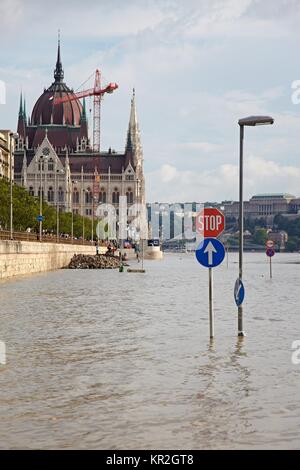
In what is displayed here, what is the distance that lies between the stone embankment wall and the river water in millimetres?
34058

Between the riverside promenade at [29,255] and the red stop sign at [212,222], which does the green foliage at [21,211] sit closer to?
the riverside promenade at [29,255]

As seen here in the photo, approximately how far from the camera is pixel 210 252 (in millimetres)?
20078

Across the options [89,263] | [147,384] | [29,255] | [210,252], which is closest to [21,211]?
[89,263]

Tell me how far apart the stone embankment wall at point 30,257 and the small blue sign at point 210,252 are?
4089 centimetres

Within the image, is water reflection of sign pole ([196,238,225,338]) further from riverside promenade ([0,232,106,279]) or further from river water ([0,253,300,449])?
riverside promenade ([0,232,106,279])

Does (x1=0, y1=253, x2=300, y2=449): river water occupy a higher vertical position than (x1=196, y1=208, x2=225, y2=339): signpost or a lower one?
lower

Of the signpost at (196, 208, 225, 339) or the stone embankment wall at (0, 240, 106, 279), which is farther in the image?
the stone embankment wall at (0, 240, 106, 279)

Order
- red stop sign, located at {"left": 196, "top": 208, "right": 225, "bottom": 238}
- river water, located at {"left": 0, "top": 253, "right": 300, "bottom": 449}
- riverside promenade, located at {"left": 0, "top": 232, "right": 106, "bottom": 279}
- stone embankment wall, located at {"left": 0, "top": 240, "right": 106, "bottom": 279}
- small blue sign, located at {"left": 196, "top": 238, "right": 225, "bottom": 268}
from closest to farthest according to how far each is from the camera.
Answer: river water, located at {"left": 0, "top": 253, "right": 300, "bottom": 449} → red stop sign, located at {"left": 196, "top": 208, "right": 225, "bottom": 238} → small blue sign, located at {"left": 196, "top": 238, "right": 225, "bottom": 268} → stone embankment wall, located at {"left": 0, "top": 240, "right": 106, "bottom": 279} → riverside promenade, located at {"left": 0, "top": 232, "right": 106, "bottom": 279}

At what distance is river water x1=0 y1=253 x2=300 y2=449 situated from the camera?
11.2 meters

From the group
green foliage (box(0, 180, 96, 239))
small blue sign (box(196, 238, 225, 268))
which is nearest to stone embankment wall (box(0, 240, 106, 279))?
green foliage (box(0, 180, 96, 239))

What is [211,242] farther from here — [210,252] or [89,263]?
[89,263]

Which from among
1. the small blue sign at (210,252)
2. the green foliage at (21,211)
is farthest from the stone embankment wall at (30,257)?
the small blue sign at (210,252)

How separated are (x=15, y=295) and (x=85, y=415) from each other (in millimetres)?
30550

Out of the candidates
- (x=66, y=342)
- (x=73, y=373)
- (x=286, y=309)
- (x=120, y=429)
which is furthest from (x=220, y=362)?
(x=286, y=309)
